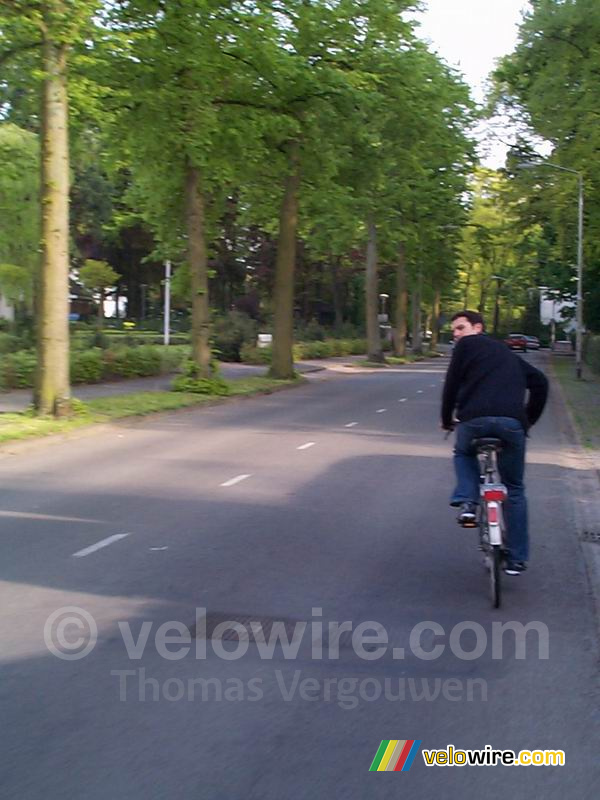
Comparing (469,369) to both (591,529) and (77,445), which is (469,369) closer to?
(591,529)

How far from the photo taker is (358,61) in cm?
2964

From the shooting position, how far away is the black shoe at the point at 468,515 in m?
8.01

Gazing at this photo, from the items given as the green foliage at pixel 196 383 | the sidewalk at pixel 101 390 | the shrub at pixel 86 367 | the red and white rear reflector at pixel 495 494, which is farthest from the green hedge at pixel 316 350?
the red and white rear reflector at pixel 495 494

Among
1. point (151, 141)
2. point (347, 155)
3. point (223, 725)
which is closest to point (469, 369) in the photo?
point (223, 725)

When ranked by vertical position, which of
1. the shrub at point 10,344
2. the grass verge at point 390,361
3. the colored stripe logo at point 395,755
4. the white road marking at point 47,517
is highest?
the shrub at point 10,344

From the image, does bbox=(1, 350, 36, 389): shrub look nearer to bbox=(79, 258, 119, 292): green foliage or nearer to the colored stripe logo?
bbox=(79, 258, 119, 292): green foliage

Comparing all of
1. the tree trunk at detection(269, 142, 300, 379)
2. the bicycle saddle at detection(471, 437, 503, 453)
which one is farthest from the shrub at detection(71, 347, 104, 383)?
the bicycle saddle at detection(471, 437, 503, 453)

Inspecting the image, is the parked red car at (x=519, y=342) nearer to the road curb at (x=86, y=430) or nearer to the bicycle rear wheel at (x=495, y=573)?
the road curb at (x=86, y=430)

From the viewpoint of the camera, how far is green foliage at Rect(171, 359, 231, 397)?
28.1 meters

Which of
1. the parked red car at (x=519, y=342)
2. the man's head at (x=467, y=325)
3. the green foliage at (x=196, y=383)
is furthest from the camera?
the parked red car at (x=519, y=342)

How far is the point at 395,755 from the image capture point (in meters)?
5.00

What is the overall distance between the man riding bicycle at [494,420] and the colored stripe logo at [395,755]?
3029mm

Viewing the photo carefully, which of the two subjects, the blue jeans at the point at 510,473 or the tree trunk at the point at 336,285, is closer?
the blue jeans at the point at 510,473

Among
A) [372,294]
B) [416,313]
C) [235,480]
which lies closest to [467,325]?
[235,480]
